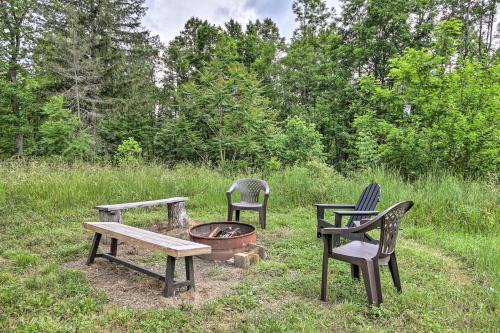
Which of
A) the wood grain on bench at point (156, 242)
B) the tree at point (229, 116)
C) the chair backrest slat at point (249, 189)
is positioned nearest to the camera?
the wood grain on bench at point (156, 242)

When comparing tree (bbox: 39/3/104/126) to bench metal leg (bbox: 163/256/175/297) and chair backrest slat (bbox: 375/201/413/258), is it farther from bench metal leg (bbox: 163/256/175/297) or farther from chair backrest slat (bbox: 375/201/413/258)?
chair backrest slat (bbox: 375/201/413/258)

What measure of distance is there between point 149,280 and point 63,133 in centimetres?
1148

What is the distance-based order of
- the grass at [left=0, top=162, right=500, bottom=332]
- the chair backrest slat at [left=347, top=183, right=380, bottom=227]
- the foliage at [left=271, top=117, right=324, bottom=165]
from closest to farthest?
the grass at [left=0, top=162, right=500, bottom=332] < the chair backrest slat at [left=347, top=183, right=380, bottom=227] < the foliage at [left=271, top=117, right=324, bottom=165]

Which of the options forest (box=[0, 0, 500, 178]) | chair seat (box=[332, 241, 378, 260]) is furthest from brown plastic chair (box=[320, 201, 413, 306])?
forest (box=[0, 0, 500, 178])

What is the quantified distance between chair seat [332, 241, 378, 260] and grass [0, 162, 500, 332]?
37 centimetres

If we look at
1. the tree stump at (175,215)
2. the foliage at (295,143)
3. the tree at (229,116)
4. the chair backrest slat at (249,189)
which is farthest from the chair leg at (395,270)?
the foliage at (295,143)

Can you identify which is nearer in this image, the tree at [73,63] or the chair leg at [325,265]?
the chair leg at [325,265]

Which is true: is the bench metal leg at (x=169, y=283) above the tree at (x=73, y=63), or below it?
below

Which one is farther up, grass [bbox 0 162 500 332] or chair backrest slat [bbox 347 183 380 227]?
chair backrest slat [bbox 347 183 380 227]

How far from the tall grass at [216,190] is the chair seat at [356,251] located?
2806 mm

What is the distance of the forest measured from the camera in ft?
29.2

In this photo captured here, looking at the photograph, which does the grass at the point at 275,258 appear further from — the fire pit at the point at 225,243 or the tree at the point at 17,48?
the tree at the point at 17,48

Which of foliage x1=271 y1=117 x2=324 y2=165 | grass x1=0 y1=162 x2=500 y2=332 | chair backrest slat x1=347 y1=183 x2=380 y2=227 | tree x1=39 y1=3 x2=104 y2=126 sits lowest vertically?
grass x1=0 y1=162 x2=500 y2=332

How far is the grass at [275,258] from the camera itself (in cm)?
232
